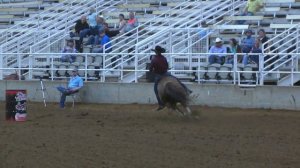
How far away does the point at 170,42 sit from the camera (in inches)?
859

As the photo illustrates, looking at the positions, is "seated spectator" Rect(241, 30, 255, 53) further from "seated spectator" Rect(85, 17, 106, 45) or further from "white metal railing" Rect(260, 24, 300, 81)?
"seated spectator" Rect(85, 17, 106, 45)

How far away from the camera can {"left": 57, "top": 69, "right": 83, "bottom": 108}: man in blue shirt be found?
20.6 meters

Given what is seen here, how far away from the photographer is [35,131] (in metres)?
14.1

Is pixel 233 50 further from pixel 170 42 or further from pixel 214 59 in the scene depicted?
pixel 170 42

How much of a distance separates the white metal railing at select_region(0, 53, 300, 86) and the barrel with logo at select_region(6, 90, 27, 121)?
15.4 feet

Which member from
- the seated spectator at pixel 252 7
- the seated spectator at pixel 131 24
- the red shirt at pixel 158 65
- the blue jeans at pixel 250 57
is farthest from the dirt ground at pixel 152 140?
the seated spectator at pixel 252 7

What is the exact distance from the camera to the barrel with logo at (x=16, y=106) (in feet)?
53.8

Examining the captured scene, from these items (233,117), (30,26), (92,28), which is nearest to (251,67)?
(233,117)

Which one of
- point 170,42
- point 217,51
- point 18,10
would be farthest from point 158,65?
point 18,10

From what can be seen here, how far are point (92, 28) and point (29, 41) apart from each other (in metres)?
3.59

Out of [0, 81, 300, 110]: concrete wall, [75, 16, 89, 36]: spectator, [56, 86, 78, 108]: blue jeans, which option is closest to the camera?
[0, 81, 300, 110]: concrete wall

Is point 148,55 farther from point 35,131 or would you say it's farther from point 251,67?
point 35,131

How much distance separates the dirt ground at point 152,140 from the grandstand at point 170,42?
5.66 ft

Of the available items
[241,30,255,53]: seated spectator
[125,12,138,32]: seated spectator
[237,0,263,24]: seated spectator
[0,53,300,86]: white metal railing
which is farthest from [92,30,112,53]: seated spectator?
[237,0,263,24]: seated spectator
